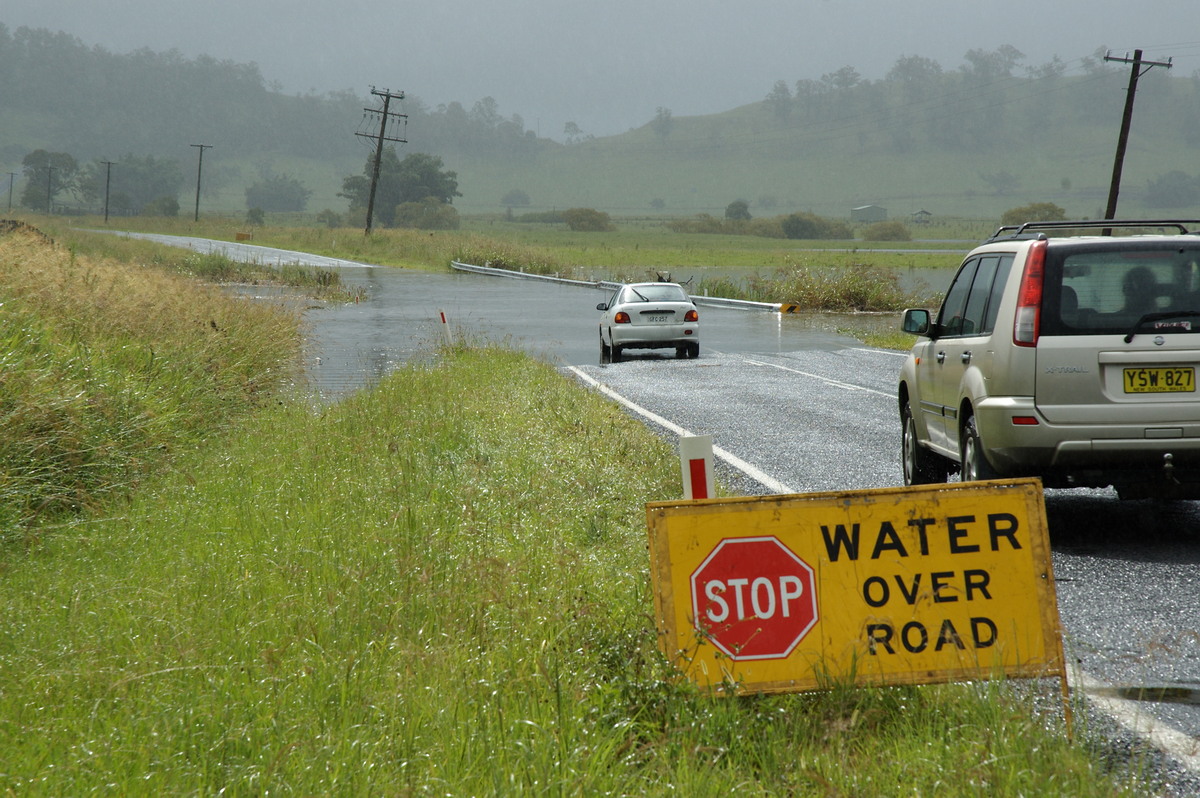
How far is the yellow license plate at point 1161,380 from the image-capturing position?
680 cm

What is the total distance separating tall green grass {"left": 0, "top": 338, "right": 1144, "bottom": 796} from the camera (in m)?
3.41

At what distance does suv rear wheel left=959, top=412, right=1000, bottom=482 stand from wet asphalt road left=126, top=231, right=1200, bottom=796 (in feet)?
1.81

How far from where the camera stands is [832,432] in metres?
11.9

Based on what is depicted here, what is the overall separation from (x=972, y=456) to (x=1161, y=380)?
1194 millimetres

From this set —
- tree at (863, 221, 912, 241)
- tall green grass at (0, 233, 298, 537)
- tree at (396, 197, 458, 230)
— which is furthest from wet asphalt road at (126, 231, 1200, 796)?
tree at (396, 197, 458, 230)

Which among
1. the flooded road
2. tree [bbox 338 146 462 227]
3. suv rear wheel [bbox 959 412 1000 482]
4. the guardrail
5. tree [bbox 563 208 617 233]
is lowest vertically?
the flooded road

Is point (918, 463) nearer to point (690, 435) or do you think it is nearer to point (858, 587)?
point (690, 435)

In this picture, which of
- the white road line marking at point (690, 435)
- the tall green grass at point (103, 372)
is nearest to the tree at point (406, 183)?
the white road line marking at point (690, 435)

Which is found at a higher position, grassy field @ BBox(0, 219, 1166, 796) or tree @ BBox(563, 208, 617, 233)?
tree @ BBox(563, 208, 617, 233)

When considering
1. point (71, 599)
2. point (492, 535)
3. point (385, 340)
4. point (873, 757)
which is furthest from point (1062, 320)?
point (385, 340)

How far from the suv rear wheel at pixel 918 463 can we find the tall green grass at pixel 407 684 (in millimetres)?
2876

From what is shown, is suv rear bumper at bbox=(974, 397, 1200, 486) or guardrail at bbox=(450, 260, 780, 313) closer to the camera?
suv rear bumper at bbox=(974, 397, 1200, 486)

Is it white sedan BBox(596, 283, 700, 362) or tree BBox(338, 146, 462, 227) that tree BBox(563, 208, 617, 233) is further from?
white sedan BBox(596, 283, 700, 362)

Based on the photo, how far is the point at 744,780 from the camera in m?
3.52
